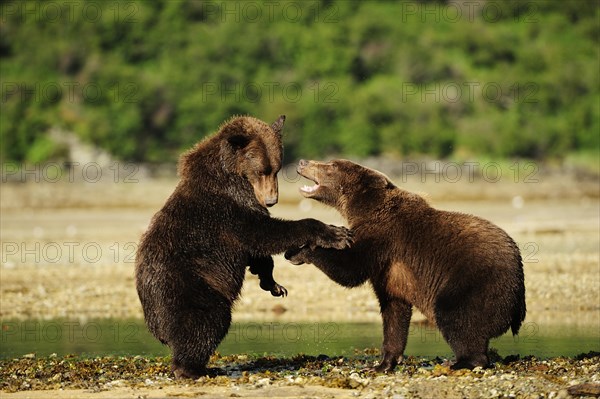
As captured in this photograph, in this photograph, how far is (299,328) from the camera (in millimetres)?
15234

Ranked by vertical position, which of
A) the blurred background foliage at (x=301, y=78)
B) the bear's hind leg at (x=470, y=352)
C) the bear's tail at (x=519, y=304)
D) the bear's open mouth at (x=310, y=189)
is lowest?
the bear's hind leg at (x=470, y=352)

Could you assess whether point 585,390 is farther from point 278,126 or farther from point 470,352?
point 278,126

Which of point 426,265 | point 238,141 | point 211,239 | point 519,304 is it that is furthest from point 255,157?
point 519,304

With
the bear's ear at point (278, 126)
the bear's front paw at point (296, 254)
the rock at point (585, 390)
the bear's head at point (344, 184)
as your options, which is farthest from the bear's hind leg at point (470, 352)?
the bear's ear at point (278, 126)

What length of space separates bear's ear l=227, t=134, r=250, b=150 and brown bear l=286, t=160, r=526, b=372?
1.10 metres

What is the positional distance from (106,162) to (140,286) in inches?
1433

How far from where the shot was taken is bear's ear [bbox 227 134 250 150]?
1013 cm

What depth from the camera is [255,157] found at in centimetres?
1012

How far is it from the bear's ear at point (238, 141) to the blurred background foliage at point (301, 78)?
36.5 metres

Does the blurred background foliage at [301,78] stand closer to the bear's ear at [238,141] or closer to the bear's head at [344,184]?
the bear's head at [344,184]

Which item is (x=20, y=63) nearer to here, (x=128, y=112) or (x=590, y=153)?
(x=128, y=112)

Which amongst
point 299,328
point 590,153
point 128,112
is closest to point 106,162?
point 128,112

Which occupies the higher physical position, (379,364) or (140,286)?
(140,286)

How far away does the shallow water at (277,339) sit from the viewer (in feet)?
42.9
